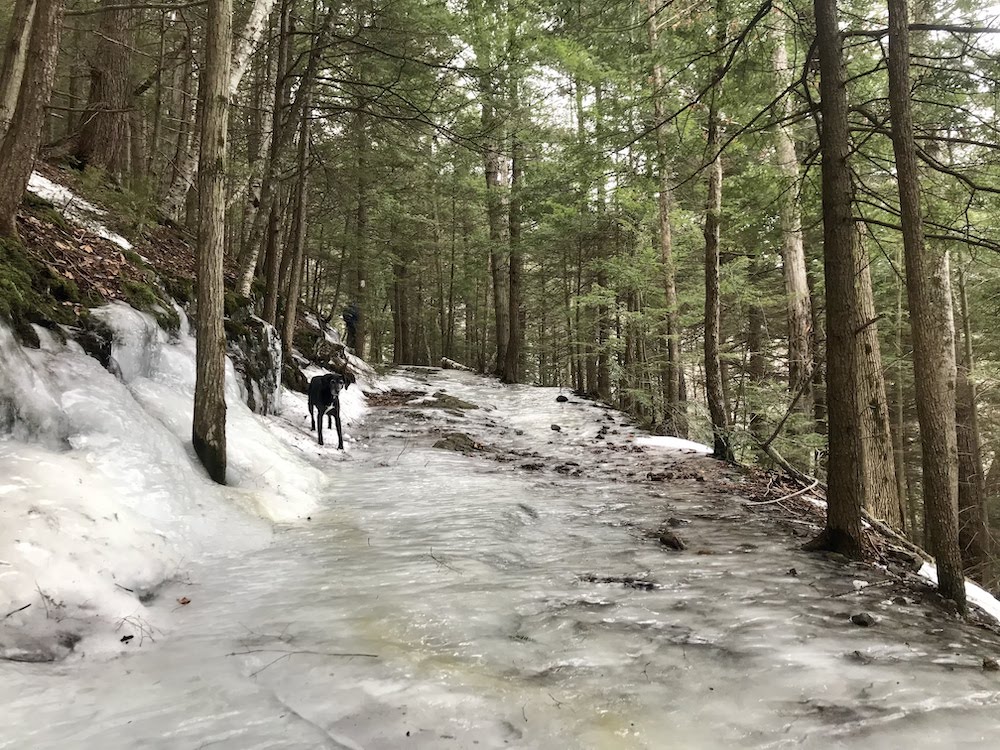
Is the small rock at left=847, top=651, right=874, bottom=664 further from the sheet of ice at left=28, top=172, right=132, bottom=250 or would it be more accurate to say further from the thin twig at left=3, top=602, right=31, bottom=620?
the sheet of ice at left=28, top=172, right=132, bottom=250

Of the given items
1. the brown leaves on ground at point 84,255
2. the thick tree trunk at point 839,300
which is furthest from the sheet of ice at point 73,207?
the thick tree trunk at point 839,300

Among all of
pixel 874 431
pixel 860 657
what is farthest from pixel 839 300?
pixel 874 431

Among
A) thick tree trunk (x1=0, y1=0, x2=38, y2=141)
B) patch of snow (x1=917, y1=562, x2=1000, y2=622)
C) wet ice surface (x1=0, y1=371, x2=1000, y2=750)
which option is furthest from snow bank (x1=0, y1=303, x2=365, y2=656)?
patch of snow (x1=917, y1=562, x2=1000, y2=622)

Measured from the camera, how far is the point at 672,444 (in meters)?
10.2

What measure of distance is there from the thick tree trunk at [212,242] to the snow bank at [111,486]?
0.22 m

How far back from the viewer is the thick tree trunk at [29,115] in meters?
5.14

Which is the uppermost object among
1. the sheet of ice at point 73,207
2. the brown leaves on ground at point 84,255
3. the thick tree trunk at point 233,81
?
the thick tree trunk at point 233,81

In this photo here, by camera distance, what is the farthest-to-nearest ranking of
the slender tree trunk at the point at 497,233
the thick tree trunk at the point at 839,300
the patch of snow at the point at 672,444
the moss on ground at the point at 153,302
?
the slender tree trunk at the point at 497,233 < the patch of snow at the point at 672,444 < the moss on ground at the point at 153,302 < the thick tree trunk at the point at 839,300

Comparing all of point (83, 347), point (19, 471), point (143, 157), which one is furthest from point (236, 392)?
point (143, 157)

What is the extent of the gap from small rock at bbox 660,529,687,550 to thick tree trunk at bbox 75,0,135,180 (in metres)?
10.0

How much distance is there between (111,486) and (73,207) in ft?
18.1

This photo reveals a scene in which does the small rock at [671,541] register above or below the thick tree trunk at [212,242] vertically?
below

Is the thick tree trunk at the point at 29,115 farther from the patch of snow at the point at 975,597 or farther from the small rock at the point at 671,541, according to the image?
the patch of snow at the point at 975,597

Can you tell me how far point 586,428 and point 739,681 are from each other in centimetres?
979
